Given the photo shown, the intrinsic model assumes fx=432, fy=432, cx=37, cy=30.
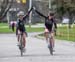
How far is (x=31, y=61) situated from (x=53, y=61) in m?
0.85

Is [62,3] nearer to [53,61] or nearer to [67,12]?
[67,12]

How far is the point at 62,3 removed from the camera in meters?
53.3

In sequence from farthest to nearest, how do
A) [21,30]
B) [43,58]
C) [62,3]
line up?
[62,3] → [21,30] → [43,58]

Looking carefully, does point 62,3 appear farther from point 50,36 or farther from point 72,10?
point 50,36

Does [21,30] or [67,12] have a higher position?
[21,30]

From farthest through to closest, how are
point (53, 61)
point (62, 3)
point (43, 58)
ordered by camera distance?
1. point (62, 3)
2. point (43, 58)
3. point (53, 61)

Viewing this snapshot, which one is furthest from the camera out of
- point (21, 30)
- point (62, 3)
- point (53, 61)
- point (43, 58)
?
point (62, 3)

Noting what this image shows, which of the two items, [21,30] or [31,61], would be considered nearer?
[31,61]

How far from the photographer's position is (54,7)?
185ft

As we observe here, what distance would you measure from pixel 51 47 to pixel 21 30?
1.54 metres

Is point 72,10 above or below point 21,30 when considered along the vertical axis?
below

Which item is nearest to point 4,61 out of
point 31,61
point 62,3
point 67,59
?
point 31,61

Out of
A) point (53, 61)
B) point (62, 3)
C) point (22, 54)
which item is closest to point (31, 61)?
point (53, 61)

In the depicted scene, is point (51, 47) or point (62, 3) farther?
point (62, 3)
